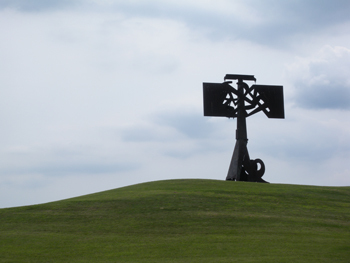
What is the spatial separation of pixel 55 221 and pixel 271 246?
972 centimetres

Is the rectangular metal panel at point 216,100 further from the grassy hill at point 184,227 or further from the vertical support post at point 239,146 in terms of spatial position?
the grassy hill at point 184,227

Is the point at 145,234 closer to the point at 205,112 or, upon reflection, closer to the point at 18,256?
the point at 18,256

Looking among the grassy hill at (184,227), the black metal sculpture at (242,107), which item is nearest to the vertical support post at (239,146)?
the black metal sculpture at (242,107)

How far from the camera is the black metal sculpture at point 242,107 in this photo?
3188cm

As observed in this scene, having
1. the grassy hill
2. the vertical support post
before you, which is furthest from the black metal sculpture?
the grassy hill

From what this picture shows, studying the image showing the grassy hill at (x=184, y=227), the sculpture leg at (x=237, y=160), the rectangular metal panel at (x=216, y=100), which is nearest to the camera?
the grassy hill at (x=184, y=227)

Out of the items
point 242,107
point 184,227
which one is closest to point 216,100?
point 242,107

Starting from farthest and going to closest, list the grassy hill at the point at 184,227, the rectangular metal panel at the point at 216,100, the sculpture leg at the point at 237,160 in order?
the rectangular metal panel at the point at 216,100 → the sculpture leg at the point at 237,160 → the grassy hill at the point at 184,227

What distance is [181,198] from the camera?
2272cm

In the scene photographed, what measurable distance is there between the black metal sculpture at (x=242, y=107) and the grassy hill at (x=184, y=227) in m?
5.85

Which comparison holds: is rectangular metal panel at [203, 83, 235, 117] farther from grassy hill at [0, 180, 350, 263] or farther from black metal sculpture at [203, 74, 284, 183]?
grassy hill at [0, 180, 350, 263]

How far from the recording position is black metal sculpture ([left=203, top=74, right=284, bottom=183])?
3188cm

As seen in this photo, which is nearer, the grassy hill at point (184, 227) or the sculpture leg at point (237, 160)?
the grassy hill at point (184, 227)

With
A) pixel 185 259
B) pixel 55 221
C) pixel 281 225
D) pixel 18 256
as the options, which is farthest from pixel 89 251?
pixel 281 225
